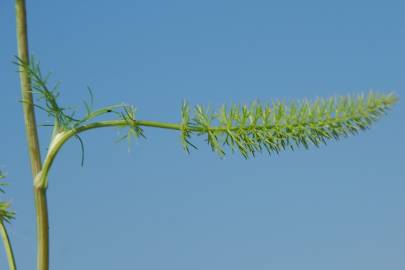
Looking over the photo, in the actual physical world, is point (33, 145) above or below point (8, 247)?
above

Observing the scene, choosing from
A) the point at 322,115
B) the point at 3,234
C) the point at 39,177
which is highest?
the point at 322,115

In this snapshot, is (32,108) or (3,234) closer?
(32,108)

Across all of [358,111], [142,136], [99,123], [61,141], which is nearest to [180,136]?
[142,136]

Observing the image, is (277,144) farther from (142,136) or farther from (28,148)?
(28,148)

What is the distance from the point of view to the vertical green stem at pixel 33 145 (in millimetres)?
1799

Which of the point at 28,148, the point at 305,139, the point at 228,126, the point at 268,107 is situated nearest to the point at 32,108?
the point at 28,148

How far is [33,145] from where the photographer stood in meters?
1.81

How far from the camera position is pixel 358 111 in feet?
6.00

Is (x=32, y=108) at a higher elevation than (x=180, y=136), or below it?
higher

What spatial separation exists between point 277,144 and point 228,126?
0.18 meters

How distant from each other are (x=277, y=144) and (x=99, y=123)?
23.1 inches

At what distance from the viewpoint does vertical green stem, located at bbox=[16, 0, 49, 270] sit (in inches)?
70.8

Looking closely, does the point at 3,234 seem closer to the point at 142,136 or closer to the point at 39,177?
the point at 39,177

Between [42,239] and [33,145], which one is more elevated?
[33,145]
